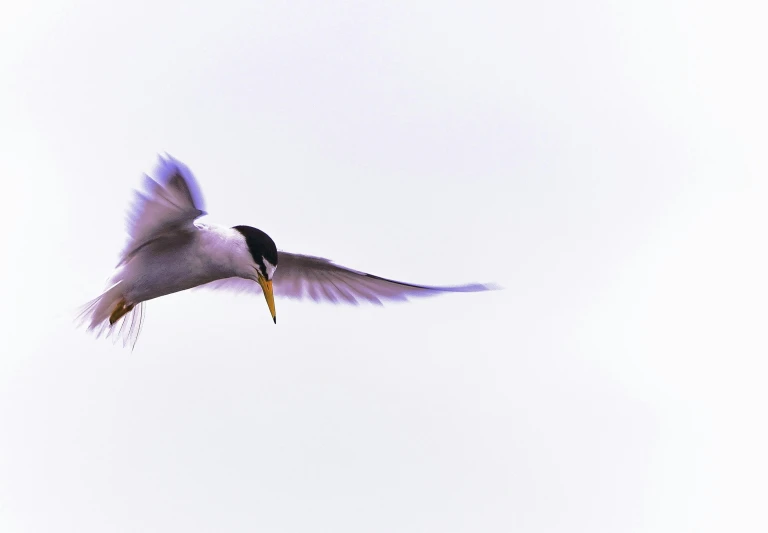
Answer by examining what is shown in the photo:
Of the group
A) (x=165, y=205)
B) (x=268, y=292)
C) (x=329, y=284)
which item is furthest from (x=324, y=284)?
(x=165, y=205)

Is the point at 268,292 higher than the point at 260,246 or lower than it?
lower

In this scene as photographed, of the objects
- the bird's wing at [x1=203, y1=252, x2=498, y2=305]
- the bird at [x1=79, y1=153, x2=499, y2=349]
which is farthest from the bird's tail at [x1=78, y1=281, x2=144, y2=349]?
the bird's wing at [x1=203, y1=252, x2=498, y2=305]

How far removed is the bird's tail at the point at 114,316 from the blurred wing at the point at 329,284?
0.79m

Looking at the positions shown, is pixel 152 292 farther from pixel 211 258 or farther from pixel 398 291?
pixel 398 291

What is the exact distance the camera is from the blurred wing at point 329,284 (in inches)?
207

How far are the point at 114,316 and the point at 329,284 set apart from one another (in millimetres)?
1192

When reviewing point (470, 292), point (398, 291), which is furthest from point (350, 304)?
point (470, 292)

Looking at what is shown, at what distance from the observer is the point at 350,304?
5.59m

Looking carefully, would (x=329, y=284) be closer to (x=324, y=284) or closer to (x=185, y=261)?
(x=324, y=284)

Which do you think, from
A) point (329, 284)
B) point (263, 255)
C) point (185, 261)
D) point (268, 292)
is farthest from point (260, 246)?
point (329, 284)

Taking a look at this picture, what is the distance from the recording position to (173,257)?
4617mm

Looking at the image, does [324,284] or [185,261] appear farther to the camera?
[324,284]

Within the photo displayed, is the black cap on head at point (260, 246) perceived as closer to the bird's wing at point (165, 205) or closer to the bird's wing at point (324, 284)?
the bird's wing at point (165, 205)

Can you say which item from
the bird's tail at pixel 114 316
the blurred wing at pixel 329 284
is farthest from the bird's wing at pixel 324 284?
the bird's tail at pixel 114 316
